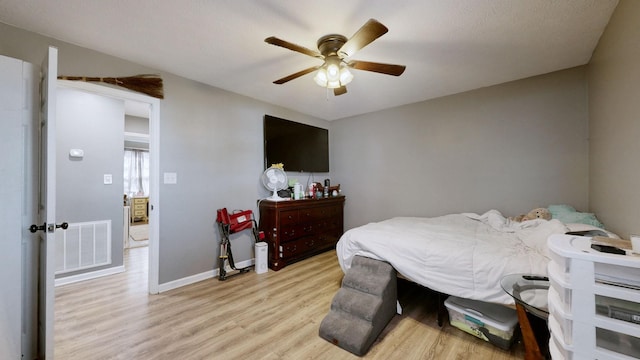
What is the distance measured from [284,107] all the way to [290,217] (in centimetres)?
176

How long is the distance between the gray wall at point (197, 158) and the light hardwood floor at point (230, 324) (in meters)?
0.44

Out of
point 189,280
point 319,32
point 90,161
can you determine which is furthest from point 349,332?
point 90,161

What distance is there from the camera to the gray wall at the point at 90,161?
109 inches

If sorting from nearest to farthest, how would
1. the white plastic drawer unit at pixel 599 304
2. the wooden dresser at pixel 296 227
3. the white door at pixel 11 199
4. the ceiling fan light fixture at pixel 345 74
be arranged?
1. the white plastic drawer unit at pixel 599 304
2. the white door at pixel 11 199
3. the ceiling fan light fixture at pixel 345 74
4. the wooden dresser at pixel 296 227

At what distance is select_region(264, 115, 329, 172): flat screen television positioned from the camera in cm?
348

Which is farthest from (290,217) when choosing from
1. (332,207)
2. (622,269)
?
(622,269)

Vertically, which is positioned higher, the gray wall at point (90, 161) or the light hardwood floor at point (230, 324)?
the gray wall at point (90, 161)

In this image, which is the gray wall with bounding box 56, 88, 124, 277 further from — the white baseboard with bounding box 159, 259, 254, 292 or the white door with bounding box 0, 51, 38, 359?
the white door with bounding box 0, 51, 38, 359

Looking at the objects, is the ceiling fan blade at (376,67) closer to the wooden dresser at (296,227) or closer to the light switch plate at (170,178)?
the wooden dresser at (296,227)

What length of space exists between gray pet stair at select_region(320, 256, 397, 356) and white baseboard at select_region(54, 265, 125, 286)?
3.01 metres

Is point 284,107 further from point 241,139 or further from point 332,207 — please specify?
point 332,207

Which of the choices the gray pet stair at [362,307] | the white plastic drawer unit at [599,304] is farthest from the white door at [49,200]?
the white plastic drawer unit at [599,304]

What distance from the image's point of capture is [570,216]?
2170mm

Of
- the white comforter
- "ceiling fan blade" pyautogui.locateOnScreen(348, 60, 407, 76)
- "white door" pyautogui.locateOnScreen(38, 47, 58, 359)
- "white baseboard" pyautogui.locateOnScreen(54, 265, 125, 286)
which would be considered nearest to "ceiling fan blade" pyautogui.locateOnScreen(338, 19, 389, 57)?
"ceiling fan blade" pyautogui.locateOnScreen(348, 60, 407, 76)
